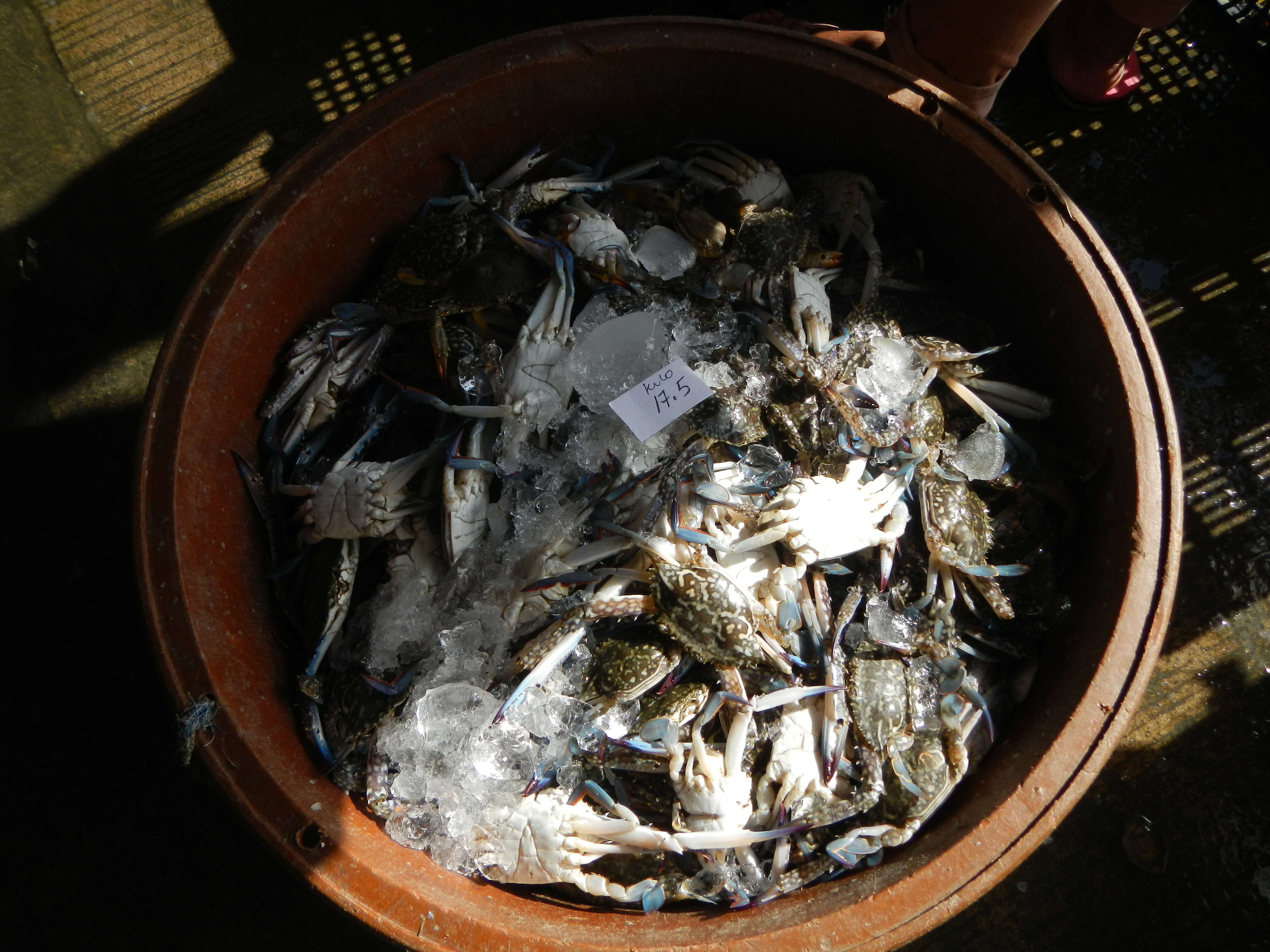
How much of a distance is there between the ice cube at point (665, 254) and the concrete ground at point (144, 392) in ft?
4.14

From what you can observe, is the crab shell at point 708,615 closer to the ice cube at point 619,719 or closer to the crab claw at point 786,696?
the crab claw at point 786,696

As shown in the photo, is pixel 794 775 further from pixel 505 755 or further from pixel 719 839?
pixel 505 755

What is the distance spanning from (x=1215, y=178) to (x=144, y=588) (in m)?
3.46

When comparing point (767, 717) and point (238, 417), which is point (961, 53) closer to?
point (767, 717)

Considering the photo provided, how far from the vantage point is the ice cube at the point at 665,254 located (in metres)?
1.95

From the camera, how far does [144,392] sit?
2.60 metres

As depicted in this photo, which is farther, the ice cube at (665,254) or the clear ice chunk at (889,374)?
the ice cube at (665,254)

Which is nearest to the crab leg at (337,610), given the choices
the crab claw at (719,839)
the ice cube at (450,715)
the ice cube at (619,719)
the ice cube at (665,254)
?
the ice cube at (450,715)

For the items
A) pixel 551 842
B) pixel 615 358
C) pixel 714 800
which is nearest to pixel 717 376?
pixel 615 358

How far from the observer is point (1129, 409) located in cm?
167

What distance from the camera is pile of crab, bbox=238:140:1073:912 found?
160 cm

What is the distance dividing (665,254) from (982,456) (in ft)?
3.08

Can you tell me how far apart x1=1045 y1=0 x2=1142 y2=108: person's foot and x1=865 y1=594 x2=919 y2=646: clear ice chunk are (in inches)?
81.6

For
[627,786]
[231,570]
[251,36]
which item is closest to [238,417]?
[231,570]
